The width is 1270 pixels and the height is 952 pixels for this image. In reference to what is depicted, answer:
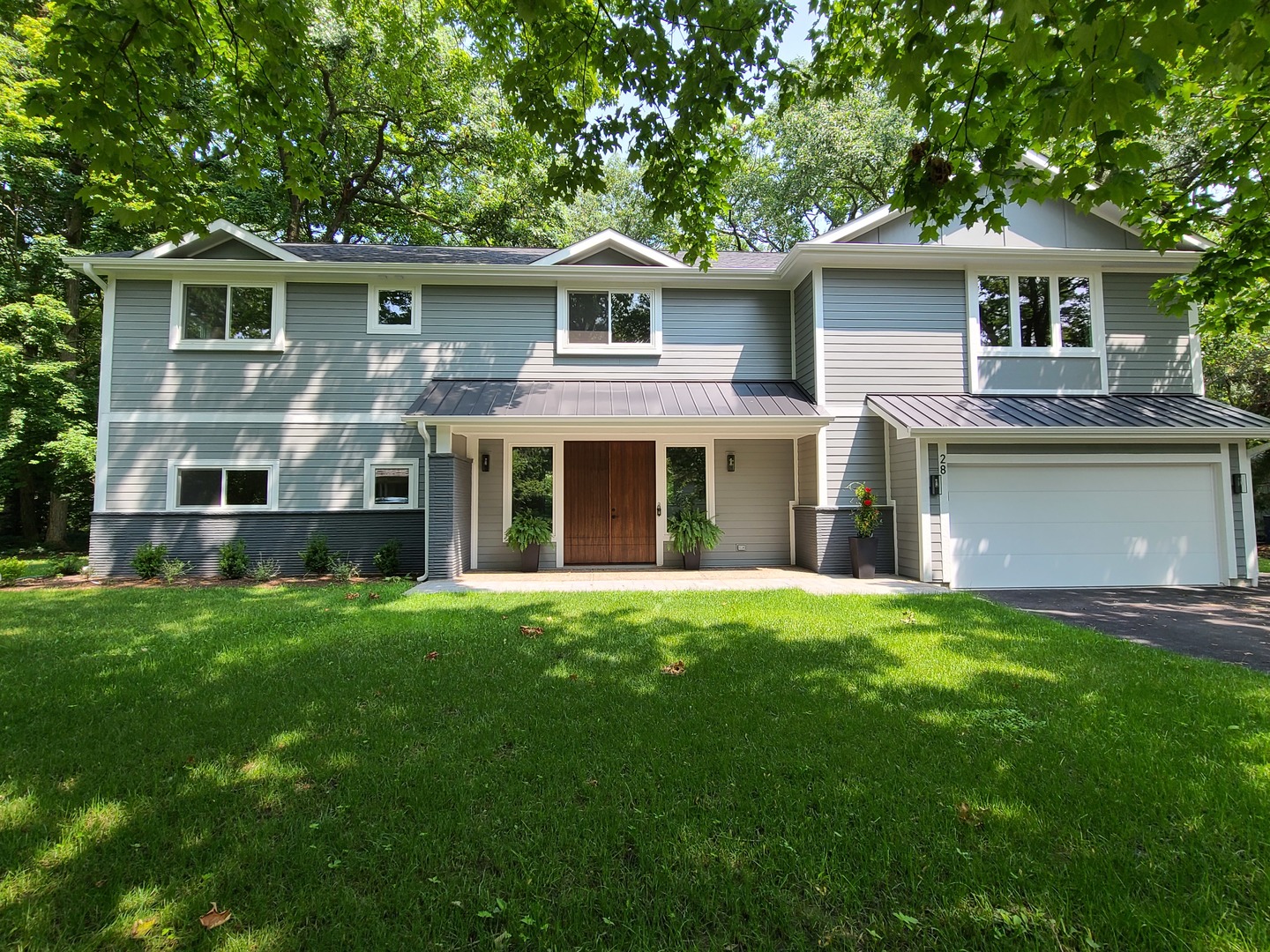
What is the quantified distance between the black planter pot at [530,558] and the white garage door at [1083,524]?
268 inches

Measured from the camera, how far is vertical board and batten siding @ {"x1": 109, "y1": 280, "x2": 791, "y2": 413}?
10344mm

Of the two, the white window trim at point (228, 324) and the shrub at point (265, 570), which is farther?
the white window trim at point (228, 324)

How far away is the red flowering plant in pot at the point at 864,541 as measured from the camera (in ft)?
30.2

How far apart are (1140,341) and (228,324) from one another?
16464 millimetres

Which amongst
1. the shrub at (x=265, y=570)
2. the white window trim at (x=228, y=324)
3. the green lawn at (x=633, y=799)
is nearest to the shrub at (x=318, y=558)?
the shrub at (x=265, y=570)

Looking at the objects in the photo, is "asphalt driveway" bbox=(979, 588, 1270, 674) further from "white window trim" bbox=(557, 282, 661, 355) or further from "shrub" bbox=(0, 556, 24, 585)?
"shrub" bbox=(0, 556, 24, 585)

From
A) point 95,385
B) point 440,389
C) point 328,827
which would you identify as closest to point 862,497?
point 440,389

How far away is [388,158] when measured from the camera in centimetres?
1850

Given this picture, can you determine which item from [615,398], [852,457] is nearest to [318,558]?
[615,398]

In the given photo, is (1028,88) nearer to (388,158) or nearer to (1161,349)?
(1161,349)

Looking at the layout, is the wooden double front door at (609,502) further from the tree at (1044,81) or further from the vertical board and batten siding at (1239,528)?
the vertical board and batten siding at (1239,528)

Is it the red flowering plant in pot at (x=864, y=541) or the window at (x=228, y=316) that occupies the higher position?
the window at (x=228, y=316)

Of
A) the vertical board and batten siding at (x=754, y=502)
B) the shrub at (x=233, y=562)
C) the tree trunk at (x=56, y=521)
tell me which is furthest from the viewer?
the tree trunk at (x=56, y=521)

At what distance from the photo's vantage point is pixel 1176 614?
6840mm
